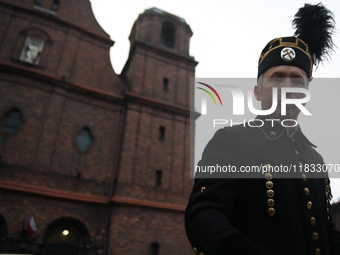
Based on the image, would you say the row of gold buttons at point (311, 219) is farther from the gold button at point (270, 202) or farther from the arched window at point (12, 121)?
the arched window at point (12, 121)

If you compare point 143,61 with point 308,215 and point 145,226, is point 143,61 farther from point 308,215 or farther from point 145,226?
point 308,215

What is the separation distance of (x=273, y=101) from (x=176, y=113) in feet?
46.3

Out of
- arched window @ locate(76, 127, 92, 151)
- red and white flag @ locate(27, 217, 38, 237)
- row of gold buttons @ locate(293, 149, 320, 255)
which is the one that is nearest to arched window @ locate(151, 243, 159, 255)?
red and white flag @ locate(27, 217, 38, 237)

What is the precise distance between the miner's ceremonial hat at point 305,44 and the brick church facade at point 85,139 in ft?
36.9

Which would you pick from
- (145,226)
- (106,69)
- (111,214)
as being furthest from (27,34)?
(145,226)

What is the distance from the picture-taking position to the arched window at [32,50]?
46.4 feet

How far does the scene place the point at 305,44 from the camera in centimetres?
193

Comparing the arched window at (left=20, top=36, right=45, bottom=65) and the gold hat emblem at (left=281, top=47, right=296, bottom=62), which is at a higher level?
the arched window at (left=20, top=36, right=45, bottom=65)

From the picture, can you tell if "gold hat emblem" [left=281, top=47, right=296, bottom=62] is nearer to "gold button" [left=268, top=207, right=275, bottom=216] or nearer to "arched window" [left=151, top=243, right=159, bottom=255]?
"gold button" [left=268, top=207, right=275, bottom=216]

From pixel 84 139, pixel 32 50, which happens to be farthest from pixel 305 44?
pixel 32 50

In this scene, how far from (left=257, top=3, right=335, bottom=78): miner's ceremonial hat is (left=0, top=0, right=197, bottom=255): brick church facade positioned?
1125 centimetres

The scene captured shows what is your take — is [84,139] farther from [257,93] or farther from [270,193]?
[270,193]

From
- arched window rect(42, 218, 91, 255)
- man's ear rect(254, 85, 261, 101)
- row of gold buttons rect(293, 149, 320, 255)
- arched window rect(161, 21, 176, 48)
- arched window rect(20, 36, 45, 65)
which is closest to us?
row of gold buttons rect(293, 149, 320, 255)

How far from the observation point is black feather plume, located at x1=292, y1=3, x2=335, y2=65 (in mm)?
2094
